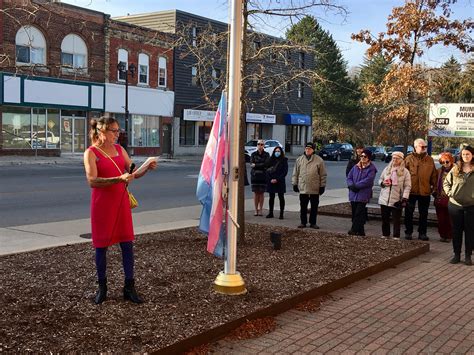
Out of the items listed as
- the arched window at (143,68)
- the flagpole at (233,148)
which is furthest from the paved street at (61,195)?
the arched window at (143,68)

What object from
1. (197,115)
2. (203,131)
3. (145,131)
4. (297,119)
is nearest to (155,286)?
(145,131)

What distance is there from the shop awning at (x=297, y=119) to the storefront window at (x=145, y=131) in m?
18.3

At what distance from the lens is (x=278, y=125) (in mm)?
54656

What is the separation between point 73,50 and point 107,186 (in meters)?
31.5

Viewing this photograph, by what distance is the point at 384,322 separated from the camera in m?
5.48

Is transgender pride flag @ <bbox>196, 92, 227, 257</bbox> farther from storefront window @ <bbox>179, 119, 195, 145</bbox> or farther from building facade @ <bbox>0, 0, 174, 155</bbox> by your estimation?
storefront window @ <bbox>179, 119, 195, 145</bbox>

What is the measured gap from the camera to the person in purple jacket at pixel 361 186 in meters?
9.86

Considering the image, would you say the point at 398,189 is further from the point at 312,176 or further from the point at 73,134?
the point at 73,134

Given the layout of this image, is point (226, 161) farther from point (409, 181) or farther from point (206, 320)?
point (409, 181)

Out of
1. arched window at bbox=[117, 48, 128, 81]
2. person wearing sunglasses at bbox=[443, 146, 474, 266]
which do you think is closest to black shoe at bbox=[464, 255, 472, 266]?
person wearing sunglasses at bbox=[443, 146, 474, 266]

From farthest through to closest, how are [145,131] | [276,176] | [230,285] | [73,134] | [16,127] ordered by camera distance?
[145,131]
[73,134]
[16,127]
[276,176]
[230,285]

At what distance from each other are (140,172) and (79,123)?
31669mm

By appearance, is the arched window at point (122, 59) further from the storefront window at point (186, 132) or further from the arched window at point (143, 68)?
the storefront window at point (186, 132)

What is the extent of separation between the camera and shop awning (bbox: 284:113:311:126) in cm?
5561
